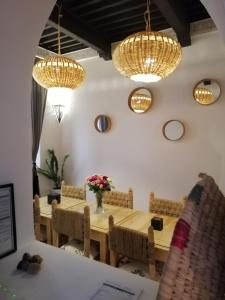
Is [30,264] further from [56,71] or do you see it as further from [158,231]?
[56,71]

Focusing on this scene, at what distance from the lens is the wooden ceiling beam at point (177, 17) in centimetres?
231

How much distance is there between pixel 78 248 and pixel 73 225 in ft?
0.82

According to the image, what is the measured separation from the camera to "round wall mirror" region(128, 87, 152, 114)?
3.34m

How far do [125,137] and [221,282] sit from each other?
3215mm

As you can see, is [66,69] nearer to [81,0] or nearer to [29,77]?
[81,0]

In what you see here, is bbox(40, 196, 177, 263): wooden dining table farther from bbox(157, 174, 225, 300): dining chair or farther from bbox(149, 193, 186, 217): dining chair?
bbox(157, 174, 225, 300): dining chair

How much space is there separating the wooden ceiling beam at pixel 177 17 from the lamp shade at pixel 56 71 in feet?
3.29

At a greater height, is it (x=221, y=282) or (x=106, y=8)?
(x=106, y=8)

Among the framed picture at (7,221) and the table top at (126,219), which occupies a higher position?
the framed picture at (7,221)

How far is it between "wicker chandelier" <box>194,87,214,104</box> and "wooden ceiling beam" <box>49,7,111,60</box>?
1.41 m

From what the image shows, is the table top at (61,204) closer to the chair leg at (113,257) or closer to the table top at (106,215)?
the table top at (106,215)

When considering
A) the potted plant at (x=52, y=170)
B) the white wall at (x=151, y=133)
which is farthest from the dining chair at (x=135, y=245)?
the potted plant at (x=52, y=170)

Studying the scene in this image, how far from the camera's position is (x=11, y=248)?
3.23ft

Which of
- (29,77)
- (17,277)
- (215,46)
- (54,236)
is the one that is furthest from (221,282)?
(215,46)
